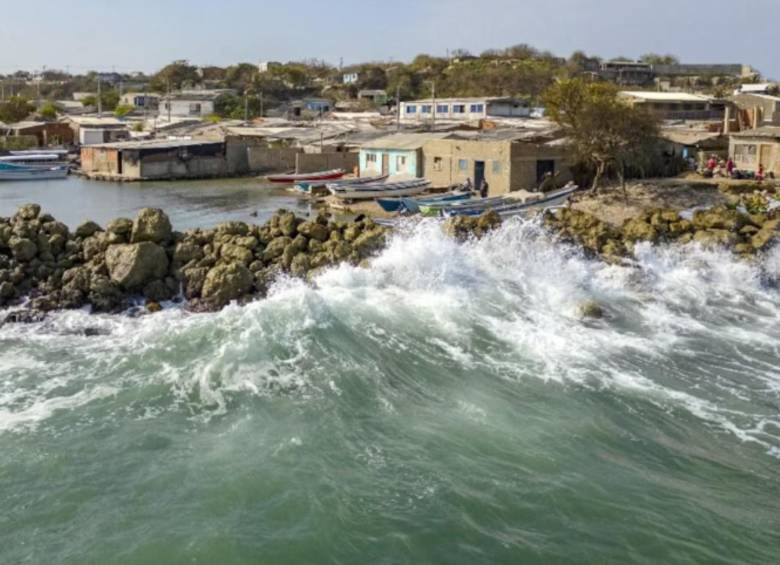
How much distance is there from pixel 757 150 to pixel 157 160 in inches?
1276

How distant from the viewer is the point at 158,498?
9281 millimetres

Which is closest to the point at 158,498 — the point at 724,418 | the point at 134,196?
the point at 724,418

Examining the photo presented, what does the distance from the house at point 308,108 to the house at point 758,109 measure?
40.0m

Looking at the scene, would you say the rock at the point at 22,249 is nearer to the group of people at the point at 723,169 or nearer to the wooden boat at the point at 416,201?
the wooden boat at the point at 416,201

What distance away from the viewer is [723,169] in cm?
3284

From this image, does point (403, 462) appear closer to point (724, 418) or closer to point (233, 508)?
point (233, 508)

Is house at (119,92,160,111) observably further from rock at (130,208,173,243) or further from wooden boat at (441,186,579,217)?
rock at (130,208,173,243)

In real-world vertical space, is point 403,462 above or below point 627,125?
below

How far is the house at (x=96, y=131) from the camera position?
6028 centimetres

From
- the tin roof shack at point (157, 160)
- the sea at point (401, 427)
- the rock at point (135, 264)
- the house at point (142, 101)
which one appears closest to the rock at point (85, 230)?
the rock at point (135, 264)

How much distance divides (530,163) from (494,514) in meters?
24.0

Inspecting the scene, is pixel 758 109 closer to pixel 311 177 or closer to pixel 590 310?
pixel 311 177

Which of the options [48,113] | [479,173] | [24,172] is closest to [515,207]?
[479,173]

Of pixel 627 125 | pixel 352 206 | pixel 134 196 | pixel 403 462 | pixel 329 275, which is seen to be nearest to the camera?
pixel 403 462
